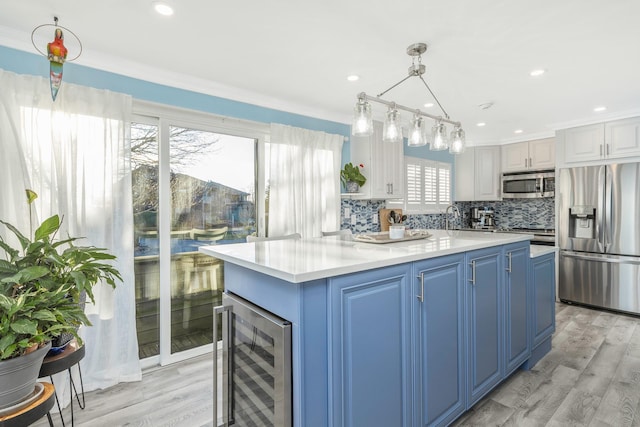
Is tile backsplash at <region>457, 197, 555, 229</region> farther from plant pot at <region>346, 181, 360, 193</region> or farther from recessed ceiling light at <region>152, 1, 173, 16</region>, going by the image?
recessed ceiling light at <region>152, 1, 173, 16</region>

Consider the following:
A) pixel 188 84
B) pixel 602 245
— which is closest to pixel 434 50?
pixel 188 84

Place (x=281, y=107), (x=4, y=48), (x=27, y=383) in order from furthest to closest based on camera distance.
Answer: (x=281, y=107)
(x=4, y=48)
(x=27, y=383)

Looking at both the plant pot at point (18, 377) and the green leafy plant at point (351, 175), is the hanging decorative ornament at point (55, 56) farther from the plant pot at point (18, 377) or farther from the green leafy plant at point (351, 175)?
the green leafy plant at point (351, 175)

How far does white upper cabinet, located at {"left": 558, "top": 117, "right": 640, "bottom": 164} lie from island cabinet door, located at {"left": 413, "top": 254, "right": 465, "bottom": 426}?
3.61 metres

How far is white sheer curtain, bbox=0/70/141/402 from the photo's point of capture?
2070mm

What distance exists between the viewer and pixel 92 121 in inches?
92.3

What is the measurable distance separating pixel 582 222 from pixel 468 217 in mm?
1957

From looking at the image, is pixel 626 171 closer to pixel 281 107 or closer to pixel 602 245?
pixel 602 245

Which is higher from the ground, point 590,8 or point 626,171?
point 590,8

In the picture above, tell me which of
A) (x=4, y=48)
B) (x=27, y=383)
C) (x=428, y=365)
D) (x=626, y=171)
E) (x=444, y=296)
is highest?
(x=4, y=48)

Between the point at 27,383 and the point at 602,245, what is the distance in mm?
5371

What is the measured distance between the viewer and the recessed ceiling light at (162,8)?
1.83 metres

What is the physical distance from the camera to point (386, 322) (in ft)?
4.80

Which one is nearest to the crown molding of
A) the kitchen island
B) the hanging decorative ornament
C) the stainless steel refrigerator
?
the hanging decorative ornament
